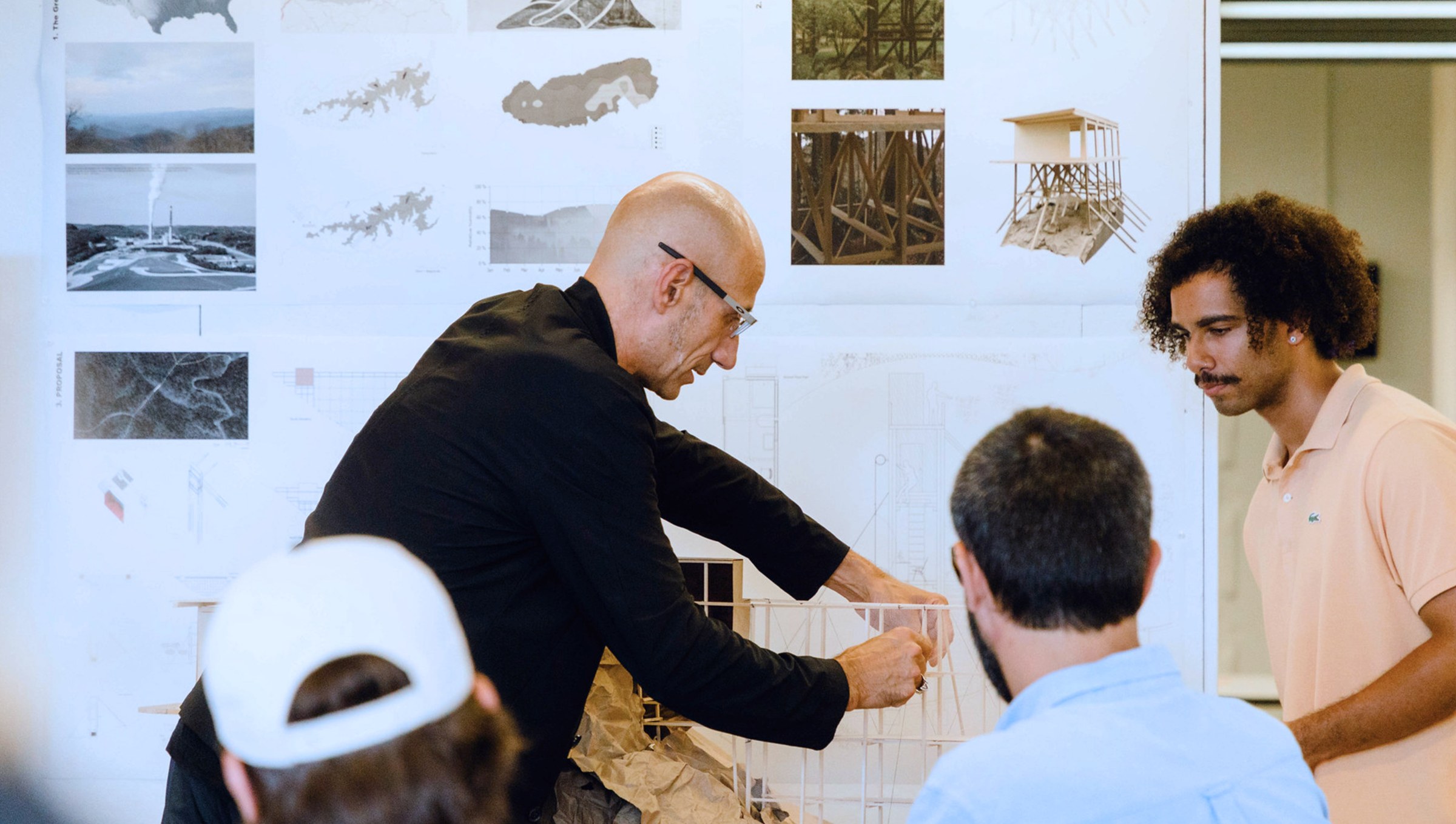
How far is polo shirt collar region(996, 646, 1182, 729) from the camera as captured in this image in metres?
0.80

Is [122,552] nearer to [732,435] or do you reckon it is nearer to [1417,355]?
[732,435]

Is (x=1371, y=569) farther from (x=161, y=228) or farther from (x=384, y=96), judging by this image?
(x=161, y=228)

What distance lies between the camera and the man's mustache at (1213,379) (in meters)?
1.59

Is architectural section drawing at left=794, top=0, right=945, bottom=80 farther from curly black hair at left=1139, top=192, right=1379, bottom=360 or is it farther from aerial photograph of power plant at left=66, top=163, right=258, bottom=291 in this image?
aerial photograph of power plant at left=66, top=163, right=258, bottom=291

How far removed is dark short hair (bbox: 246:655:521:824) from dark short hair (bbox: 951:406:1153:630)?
0.39 m

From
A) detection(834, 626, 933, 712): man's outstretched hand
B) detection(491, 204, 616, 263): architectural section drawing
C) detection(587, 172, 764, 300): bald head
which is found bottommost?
detection(834, 626, 933, 712): man's outstretched hand

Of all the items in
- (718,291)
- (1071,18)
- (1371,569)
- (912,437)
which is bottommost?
(1371,569)

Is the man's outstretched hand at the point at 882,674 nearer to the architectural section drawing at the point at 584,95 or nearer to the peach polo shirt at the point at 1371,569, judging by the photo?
the peach polo shirt at the point at 1371,569

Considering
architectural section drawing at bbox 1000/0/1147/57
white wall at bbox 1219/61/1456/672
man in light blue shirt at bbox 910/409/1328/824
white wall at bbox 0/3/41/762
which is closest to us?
man in light blue shirt at bbox 910/409/1328/824

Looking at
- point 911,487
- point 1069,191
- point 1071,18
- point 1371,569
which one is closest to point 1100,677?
point 1371,569

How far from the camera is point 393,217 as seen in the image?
7.13 ft

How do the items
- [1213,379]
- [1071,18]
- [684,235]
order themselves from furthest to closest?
[1071,18], [1213,379], [684,235]

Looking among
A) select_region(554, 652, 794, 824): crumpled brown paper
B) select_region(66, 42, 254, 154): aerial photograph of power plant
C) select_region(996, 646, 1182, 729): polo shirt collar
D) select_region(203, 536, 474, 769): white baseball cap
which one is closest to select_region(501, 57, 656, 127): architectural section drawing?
select_region(66, 42, 254, 154): aerial photograph of power plant

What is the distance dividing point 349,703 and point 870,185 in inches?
66.6
